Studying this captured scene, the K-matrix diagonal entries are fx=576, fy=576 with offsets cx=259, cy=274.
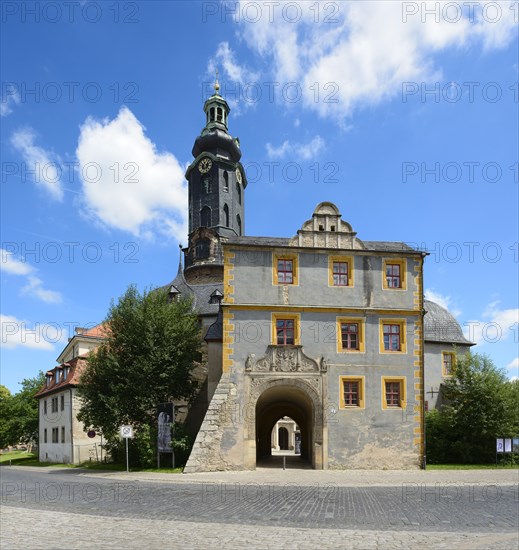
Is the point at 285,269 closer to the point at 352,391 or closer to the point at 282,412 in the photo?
the point at 352,391

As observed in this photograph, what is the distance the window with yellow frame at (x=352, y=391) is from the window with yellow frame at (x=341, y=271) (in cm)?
479

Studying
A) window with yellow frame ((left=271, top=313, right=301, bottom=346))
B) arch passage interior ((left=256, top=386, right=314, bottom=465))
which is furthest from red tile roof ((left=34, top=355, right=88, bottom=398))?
window with yellow frame ((left=271, top=313, right=301, bottom=346))

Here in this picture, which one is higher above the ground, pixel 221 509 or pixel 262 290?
pixel 262 290

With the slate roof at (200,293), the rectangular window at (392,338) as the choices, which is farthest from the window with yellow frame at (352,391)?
the slate roof at (200,293)

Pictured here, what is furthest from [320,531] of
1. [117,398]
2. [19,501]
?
[117,398]

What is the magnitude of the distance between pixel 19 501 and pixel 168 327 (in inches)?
613

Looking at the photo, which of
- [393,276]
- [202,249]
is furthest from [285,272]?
[202,249]

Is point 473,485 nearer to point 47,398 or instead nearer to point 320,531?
point 320,531

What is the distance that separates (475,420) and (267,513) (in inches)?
859

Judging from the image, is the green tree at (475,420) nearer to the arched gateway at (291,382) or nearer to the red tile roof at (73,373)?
the arched gateway at (291,382)

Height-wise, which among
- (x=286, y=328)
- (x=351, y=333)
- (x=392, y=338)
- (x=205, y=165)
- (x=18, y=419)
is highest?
(x=205, y=165)

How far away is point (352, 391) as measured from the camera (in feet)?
95.6

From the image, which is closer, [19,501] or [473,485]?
[19,501]

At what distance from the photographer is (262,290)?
2941cm
